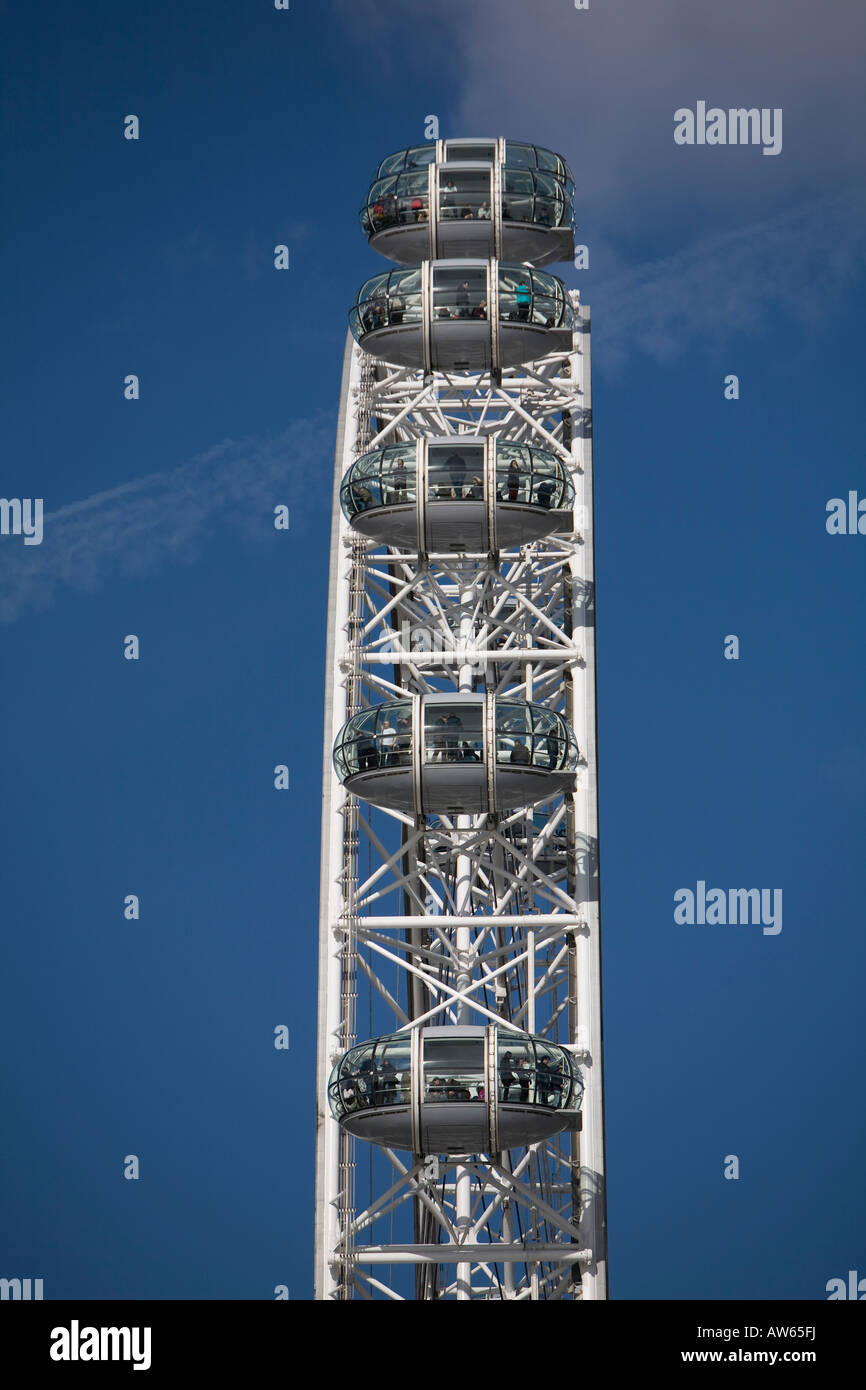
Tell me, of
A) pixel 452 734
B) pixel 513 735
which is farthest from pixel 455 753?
pixel 513 735

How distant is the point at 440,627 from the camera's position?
52.9 metres

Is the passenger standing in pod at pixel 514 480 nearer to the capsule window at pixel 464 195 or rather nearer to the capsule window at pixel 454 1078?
the capsule window at pixel 464 195

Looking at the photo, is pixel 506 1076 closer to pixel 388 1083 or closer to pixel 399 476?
pixel 388 1083

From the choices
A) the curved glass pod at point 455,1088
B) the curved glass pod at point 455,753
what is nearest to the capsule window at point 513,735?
the curved glass pod at point 455,753

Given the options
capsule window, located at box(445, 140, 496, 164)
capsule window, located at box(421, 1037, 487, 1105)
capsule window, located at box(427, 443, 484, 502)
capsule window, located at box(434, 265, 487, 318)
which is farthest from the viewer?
capsule window, located at box(445, 140, 496, 164)

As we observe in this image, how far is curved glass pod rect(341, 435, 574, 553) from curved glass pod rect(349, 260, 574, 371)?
2.41m

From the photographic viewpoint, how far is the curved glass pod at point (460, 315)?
5166 cm

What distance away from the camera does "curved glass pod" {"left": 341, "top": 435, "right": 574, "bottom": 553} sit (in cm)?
4969

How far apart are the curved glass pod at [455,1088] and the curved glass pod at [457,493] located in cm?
1011

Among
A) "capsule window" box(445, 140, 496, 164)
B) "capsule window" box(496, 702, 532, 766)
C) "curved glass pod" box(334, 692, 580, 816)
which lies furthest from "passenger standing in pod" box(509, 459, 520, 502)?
"capsule window" box(445, 140, 496, 164)

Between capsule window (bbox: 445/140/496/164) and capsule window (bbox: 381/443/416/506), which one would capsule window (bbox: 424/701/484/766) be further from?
capsule window (bbox: 445/140/496/164)
